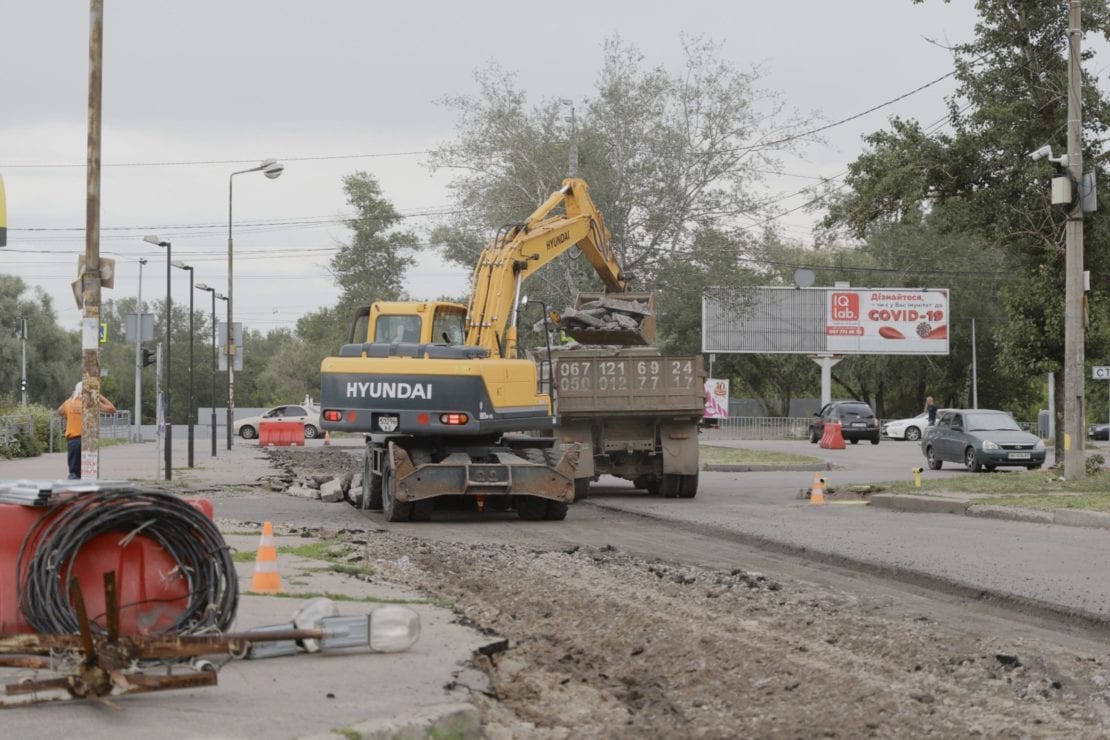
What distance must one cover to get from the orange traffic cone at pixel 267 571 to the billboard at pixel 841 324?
56.2m

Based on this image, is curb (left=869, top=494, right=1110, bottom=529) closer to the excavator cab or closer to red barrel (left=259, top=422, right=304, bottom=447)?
the excavator cab

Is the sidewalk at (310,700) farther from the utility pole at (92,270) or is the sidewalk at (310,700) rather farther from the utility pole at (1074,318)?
the utility pole at (1074,318)

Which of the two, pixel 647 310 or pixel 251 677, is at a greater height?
pixel 647 310

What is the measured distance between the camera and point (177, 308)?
436ft

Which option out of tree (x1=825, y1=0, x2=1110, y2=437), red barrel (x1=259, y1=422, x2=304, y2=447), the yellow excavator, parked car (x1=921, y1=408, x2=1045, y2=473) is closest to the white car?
red barrel (x1=259, y1=422, x2=304, y2=447)

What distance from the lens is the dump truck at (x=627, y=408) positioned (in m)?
22.8

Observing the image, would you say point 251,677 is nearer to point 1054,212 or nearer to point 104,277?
point 104,277

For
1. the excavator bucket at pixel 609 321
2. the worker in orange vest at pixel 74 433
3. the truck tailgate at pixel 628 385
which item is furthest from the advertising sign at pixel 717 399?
the worker in orange vest at pixel 74 433

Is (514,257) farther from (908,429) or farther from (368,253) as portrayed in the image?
(368,253)

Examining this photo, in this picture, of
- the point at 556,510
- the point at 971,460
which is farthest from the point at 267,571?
the point at 971,460

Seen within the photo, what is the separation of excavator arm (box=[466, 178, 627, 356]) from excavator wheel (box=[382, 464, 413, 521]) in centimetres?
234

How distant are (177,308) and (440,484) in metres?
119

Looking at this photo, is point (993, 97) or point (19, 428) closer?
point (993, 97)

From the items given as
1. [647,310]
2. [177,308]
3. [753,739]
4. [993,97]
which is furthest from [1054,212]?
[177,308]
